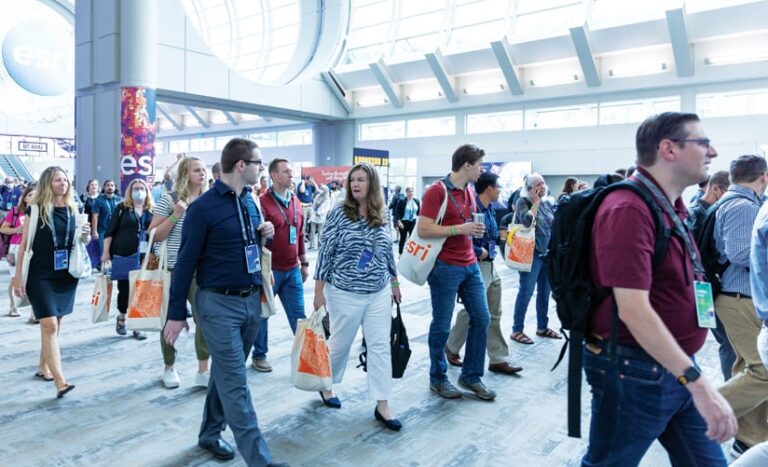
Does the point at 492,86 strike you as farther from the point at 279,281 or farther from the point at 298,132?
the point at 279,281

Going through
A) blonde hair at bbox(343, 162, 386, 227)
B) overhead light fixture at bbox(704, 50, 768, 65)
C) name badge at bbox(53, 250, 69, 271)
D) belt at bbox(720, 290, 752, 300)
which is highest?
overhead light fixture at bbox(704, 50, 768, 65)

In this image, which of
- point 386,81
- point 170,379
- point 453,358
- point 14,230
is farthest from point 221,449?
point 386,81

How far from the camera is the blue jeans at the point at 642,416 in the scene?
1.54 m

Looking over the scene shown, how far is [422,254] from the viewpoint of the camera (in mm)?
3635

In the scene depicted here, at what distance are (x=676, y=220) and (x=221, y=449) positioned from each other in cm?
246

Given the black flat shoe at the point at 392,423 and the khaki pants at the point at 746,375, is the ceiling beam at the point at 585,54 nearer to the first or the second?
the khaki pants at the point at 746,375

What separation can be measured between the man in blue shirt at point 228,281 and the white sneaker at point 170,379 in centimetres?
149

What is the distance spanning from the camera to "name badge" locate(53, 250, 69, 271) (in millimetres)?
3754

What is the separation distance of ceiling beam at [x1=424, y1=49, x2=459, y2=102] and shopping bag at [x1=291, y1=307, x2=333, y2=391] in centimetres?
1841

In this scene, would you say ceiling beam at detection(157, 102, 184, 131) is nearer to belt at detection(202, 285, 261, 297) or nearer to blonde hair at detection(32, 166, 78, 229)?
blonde hair at detection(32, 166, 78, 229)

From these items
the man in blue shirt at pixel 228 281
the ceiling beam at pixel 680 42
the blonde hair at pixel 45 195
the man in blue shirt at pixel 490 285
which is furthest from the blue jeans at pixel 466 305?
the ceiling beam at pixel 680 42

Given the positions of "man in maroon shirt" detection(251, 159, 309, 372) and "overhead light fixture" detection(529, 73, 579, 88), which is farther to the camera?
"overhead light fixture" detection(529, 73, 579, 88)

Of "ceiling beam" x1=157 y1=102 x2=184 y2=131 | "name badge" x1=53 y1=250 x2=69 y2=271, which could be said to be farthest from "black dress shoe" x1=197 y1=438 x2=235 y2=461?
"ceiling beam" x1=157 y1=102 x2=184 y2=131

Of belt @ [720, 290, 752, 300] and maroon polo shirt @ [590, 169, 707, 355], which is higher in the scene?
maroon polo shirt @ [590, 169, 707, 355]
